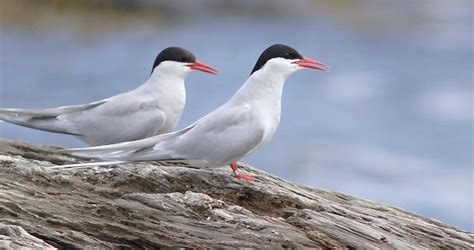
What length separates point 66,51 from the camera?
2583cm

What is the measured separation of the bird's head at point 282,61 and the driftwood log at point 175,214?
2.35 ft

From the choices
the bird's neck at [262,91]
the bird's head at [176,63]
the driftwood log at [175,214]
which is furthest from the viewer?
the bird's head at [176,63]

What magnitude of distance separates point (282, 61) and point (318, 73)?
52.9ft

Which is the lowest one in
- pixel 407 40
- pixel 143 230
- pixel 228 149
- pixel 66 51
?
pixel 143 230

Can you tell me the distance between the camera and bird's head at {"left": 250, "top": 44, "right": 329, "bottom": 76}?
767 centimetres

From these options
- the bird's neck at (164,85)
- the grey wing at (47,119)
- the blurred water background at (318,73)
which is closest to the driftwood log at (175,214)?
the grey wing at (47,119)

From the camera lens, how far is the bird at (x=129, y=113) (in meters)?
7.84

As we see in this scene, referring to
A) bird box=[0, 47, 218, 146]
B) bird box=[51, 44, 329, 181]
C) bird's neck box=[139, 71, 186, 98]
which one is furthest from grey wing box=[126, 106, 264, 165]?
bird's neck box=[139, 71, 186, 98]

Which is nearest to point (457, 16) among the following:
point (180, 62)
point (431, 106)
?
point (431, 106)

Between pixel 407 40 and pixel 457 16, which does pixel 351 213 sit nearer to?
pixel 407 40

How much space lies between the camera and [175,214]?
21.4 feet

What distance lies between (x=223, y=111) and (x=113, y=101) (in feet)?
2.90

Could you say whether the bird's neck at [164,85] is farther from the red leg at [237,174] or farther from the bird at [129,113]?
the red leg at [237,174]

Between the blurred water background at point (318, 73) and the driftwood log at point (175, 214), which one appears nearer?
the driftwood log at point (175, 214)
